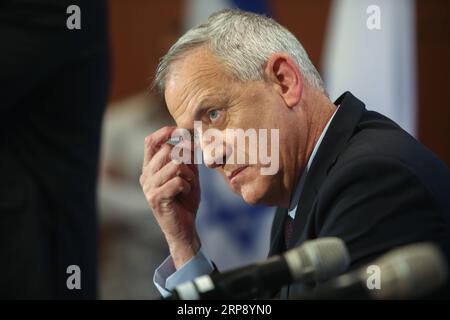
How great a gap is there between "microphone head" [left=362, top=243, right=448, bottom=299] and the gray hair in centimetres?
79

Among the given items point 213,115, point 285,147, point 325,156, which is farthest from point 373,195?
point 213,115

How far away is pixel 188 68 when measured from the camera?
1875mm

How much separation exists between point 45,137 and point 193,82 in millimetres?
483

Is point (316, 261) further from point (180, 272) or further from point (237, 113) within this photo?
point (180, 272)

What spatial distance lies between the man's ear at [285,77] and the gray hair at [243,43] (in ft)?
0.05

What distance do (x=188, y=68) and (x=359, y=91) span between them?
2045mm

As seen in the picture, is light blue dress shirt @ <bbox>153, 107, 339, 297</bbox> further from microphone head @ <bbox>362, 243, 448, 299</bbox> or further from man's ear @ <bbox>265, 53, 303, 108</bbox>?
microphone head @ <bbox>362, 243, 448, 299</bbox>

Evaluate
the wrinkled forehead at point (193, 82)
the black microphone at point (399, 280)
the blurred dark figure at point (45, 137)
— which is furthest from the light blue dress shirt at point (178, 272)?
the black microphone at point (399, 280)

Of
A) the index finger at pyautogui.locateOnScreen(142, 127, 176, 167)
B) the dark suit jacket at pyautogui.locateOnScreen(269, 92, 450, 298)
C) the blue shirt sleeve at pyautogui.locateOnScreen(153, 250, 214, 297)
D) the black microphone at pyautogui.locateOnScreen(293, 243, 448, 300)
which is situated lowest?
the blue shirt sleeve at pyautogui.locateOnScreen(153, 250, 214, 297)

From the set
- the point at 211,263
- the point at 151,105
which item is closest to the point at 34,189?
the point at 211,263

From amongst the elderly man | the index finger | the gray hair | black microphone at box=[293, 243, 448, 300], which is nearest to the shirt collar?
the elderly man

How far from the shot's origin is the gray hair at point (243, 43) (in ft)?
5.94

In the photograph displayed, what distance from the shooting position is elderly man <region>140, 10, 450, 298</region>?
157 cm
